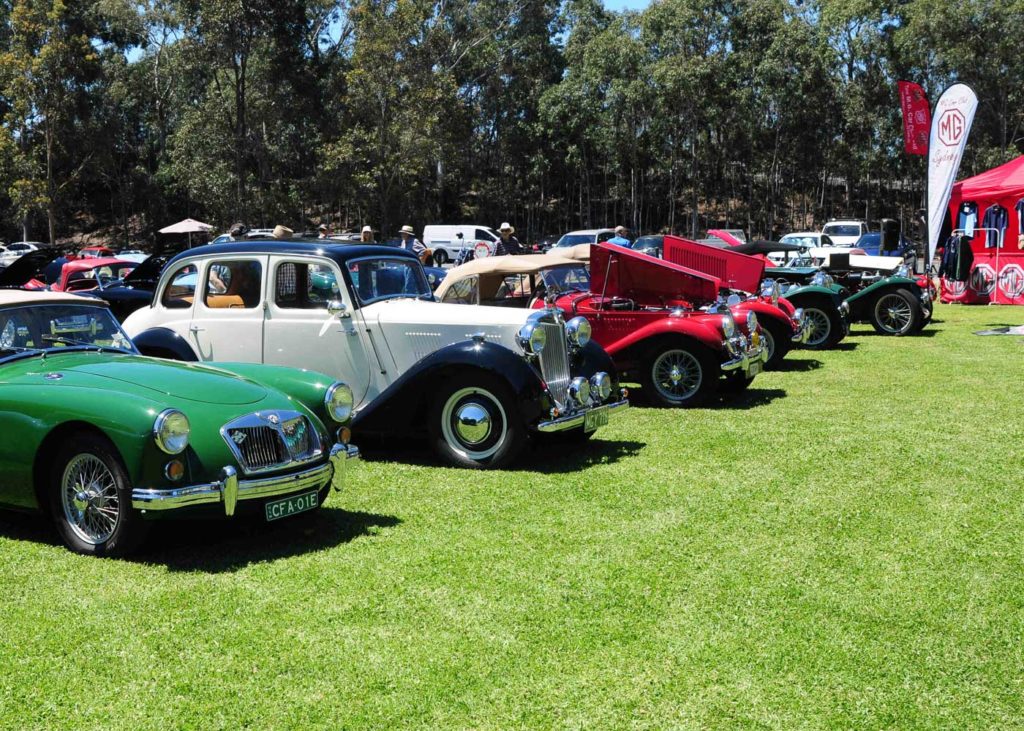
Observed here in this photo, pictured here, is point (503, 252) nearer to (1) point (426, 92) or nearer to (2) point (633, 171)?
(1) point (426, 92)

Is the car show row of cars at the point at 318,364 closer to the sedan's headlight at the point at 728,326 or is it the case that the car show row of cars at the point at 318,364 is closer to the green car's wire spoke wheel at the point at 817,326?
the sedan's headlight at the point at 728,326

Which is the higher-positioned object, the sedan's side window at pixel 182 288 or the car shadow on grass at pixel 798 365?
the sedan's side window at pixel 182 288

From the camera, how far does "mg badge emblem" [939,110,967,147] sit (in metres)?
18.9

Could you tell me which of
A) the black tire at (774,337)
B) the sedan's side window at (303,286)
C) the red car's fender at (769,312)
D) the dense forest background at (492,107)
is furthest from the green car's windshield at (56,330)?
the dense forest background at (492,107)

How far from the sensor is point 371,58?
38688mm

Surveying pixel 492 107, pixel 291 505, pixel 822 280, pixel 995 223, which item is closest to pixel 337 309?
pixel 291 505

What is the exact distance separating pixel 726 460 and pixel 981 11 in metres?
42.0

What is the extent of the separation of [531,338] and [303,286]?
6.87ft

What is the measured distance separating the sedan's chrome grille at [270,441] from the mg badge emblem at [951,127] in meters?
17.2

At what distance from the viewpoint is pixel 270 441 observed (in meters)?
5.50

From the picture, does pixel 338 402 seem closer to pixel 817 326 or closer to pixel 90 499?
pixel 90 499

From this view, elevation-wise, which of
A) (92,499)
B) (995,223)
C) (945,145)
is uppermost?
(945,145)

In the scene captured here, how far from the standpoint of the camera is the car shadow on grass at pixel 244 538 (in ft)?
17.6

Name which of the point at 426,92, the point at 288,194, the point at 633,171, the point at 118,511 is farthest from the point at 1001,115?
the point at 118,511
